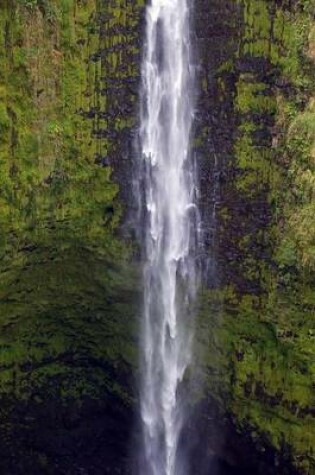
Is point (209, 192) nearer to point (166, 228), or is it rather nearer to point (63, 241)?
point (166, 228)

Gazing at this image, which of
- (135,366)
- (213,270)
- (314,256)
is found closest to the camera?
(314,256)

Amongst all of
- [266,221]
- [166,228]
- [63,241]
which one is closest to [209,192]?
[166,228]

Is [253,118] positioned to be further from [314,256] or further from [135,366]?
[135,366]

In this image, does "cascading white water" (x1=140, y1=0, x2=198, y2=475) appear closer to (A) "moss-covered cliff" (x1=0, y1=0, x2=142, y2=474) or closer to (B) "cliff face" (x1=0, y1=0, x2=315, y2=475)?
(B) "cliff face" (x1=0, y1=0, x2=315, y2=475)

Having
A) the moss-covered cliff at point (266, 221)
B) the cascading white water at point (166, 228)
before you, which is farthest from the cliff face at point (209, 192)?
the cascading white water at point (166, 228)

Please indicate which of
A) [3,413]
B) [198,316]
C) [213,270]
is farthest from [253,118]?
[3,413]

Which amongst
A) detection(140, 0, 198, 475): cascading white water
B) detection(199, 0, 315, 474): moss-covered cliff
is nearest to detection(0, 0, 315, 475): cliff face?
detection(199, 0, 315, 474): moss-covered cliff
